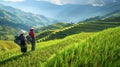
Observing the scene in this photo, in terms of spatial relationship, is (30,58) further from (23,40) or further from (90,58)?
(90,58)

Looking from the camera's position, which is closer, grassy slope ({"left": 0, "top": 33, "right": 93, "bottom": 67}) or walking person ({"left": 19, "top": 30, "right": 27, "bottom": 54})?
grassy slope ({"left": 0, "top": 33, "right": 93, "bottom": 67})

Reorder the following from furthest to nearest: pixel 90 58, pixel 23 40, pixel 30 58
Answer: pixel 23 40 → pixel 30 58 → pixel 90 58

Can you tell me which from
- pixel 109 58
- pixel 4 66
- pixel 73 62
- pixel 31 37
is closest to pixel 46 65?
pixel 73 62

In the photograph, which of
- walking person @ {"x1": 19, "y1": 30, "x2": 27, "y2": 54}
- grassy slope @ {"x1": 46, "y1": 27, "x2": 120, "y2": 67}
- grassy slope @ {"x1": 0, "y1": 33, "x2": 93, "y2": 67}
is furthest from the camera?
walking person @ {"x1": 19, "y1": 30, "x2": 27, "y2": 54}

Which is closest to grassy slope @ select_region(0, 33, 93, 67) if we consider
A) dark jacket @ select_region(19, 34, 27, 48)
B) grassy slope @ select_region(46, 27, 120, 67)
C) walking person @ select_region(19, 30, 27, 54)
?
walking person @ select_region(19, 30, 27, 54)

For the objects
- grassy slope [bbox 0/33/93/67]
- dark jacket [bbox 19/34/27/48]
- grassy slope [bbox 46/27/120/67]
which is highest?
grassy slope [bbox 46/27/120/67]

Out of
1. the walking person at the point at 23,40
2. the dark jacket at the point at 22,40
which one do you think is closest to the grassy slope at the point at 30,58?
Answer: the walking person at the point at 23,40

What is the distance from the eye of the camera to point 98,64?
669cm

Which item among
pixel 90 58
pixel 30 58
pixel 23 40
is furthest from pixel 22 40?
pixel 90 58

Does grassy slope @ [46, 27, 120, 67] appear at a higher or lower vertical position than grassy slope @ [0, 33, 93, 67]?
higher

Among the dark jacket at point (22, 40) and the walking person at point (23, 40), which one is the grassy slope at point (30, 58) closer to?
the walking person at point (23, 40)

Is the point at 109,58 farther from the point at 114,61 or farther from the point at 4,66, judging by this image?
the point at 4,66

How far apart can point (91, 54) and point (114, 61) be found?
85 centimetres

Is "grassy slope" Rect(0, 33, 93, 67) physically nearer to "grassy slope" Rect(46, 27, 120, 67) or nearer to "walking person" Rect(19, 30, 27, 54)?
"walking person" Rect(19, 30, 27, 54)
